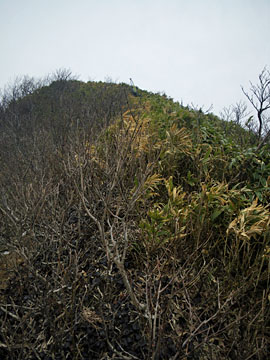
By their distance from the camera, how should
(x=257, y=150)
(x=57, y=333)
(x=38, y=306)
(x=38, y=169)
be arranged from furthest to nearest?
(x=257, y=150) → (x=38, y=169) → (x=38, y=306) → (x=57, y=333)

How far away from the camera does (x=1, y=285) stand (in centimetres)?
320

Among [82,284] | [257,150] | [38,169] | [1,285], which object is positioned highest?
[257,150]

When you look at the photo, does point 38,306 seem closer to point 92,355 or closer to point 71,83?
point 92,355

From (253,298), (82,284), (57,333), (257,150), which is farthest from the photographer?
(257,150)

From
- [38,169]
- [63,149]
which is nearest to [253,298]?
[38,169]

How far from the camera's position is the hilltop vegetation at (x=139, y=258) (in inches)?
84.0

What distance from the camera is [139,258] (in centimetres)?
307

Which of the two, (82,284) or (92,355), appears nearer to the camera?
(92,355)

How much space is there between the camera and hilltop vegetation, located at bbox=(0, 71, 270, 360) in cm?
213

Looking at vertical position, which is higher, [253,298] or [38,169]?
[38,169]

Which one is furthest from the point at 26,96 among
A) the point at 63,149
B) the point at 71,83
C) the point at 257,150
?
the point at 257,150

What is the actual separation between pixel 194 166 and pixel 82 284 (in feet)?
7.78

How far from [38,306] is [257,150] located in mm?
3528

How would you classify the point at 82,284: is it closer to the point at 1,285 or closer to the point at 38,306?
the point at 38,306
